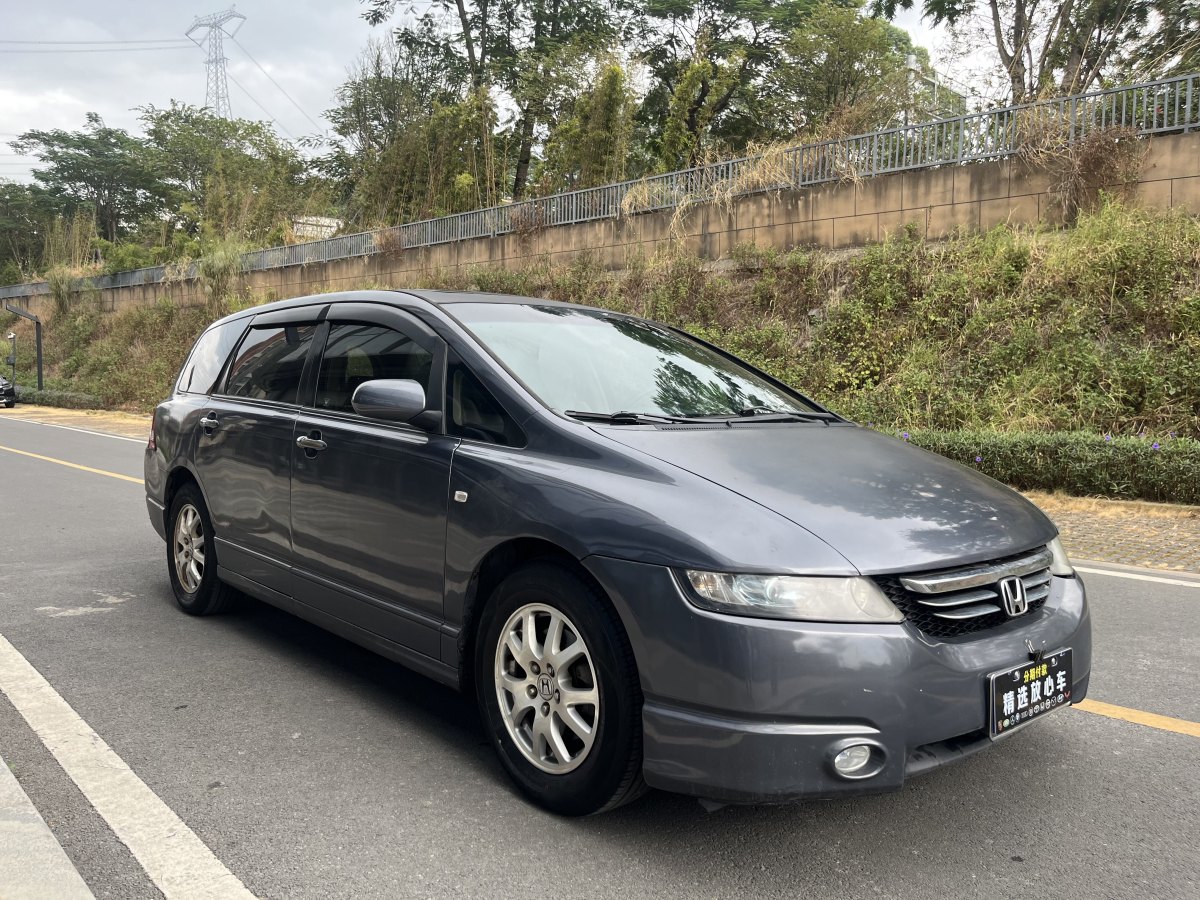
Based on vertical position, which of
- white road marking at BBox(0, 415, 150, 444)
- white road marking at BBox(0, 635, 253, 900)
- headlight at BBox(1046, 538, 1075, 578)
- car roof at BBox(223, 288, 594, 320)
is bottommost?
white road marking at BBox(0, 415, 150, 444)

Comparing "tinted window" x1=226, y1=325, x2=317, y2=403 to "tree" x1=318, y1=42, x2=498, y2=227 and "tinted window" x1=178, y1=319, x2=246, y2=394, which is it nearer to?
"tinted window" x1=178, y1=319, x2=246, y2=394

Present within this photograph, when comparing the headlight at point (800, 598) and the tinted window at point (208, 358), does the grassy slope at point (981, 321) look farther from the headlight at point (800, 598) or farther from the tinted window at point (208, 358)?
the headlight at point (800, 598)

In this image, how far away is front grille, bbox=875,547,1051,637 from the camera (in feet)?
8.14

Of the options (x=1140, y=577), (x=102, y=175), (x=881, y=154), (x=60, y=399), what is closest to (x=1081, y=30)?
(x=881, y=154)

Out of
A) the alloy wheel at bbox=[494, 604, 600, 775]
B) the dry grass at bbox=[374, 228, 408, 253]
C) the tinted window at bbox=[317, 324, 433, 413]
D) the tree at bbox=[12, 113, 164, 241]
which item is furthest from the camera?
the tree at bbox=[12, 113, 164, 241]

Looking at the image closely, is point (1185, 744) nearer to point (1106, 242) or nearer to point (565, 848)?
point (565, 848)

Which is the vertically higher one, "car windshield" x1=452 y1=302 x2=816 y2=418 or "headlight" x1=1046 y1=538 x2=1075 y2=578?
"car windshield" x1=452 y1=302 x2=816 y2=418

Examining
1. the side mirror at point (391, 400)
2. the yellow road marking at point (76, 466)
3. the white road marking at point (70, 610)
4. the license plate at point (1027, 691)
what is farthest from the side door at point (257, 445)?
the yellow road marking at point (76, 466)

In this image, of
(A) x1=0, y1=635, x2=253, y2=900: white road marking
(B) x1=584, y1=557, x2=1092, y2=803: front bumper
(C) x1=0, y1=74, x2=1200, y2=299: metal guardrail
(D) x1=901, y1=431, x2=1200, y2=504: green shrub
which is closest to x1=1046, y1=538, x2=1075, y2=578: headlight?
(B) x1=584, y1=557, x2=1092, y2=803: front bumper

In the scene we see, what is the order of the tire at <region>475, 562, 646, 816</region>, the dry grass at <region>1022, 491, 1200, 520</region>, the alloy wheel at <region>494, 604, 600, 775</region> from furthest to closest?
1. the dry grass at <region>1022, 491, 1200, 520</region>
2. the alloy wheel at <region>494, 604, 600, 775</region>
3. the tire at <region>475, 562, 646, 816</region>

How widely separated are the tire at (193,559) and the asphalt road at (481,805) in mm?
414

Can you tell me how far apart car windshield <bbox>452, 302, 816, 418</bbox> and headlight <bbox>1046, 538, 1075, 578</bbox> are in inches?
46.1

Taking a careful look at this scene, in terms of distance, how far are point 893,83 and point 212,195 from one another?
2740cm

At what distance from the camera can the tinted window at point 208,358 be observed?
17.1 ft
